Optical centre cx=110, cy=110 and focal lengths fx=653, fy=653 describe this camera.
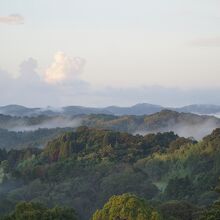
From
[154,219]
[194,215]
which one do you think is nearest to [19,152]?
[194,215]

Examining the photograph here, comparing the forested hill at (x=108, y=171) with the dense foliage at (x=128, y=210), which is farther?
the forested hill at (x=108, y=171)

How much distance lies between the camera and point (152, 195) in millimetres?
95938

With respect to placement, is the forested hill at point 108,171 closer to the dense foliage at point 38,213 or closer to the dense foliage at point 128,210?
the dense foliage at point 38,213

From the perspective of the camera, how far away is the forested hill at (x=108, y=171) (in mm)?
91750

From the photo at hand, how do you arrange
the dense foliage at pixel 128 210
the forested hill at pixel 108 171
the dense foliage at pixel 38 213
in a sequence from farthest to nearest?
the forested hill at pixel 108 171, the dense foliage at pixel 38 213, the dense foliage at pixel 128 210

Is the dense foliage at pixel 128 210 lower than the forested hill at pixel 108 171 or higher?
higher

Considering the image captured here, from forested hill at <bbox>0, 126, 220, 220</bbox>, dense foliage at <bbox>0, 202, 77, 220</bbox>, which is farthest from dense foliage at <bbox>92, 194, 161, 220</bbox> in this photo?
forested hill at <bbox>0, 126, 220, 220</bbox>

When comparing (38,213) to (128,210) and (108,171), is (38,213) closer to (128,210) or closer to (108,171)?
(128,210)

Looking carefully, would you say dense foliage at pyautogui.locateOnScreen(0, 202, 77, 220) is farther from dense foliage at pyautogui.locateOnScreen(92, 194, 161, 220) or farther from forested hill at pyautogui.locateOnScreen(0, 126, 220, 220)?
forested hill at pyautogui.locateOnScreen(0, 126, 220, 220)

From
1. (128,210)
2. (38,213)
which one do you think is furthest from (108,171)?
(128,210)

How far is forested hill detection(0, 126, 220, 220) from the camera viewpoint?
91.8 metres

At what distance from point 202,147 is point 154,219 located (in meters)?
77.5

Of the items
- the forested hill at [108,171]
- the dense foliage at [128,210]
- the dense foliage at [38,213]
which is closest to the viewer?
the dense foliage at [128,210]

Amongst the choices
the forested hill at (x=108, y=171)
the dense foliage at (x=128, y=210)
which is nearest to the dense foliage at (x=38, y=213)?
the dense foliage at (x=128, y=210)
